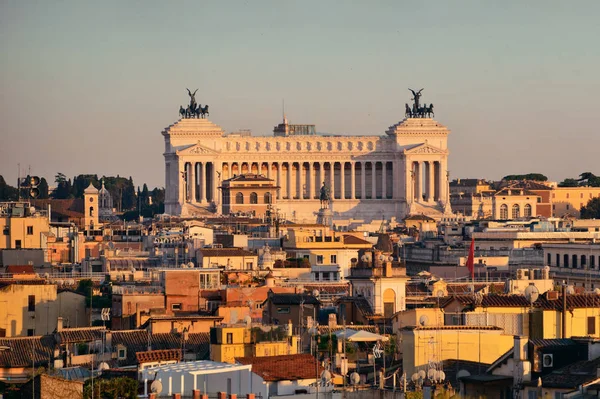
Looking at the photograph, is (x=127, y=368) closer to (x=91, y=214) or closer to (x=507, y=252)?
(x=507, y=252)

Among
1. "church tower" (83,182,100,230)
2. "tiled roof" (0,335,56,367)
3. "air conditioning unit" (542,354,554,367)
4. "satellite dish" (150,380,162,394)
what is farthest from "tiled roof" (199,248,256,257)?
"church tower" (83,182,100,230)

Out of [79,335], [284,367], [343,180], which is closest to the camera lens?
[284,367]

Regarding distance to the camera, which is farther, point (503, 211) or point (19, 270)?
point (503, 211)

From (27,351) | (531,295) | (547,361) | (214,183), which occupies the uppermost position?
(214,183)

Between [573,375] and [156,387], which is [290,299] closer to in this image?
[573,375]

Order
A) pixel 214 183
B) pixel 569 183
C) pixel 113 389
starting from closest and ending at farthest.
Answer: pixel 113 389, pixel 214 183, pixel 569 183

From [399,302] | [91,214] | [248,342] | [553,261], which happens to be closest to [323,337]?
[248,342]

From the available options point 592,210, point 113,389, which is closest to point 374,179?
point 592,210
